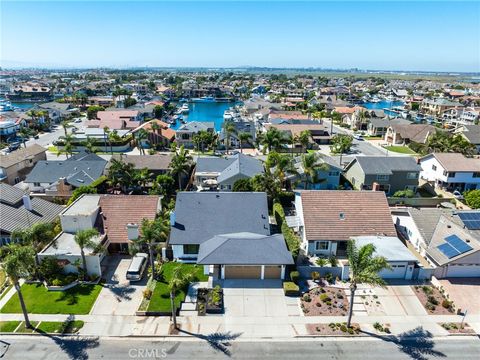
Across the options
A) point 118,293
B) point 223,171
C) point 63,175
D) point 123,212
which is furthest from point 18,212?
point 223,171

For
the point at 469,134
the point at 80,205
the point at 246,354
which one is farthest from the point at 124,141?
the point at 469,134

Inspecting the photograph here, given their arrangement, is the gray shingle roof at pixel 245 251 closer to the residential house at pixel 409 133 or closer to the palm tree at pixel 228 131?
the palm tree at pixel 228 131

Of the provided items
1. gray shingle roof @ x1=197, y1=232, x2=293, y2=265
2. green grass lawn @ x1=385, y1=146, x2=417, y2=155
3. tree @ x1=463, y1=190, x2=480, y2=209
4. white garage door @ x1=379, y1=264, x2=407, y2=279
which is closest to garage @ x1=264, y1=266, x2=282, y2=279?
gray shingle roof @ x1=197, y1=232, x2=293, y2=265

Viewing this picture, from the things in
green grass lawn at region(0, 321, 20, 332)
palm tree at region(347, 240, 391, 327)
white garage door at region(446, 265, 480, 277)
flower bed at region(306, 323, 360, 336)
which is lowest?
green grass lawn at region(0, 321, 20, 332)

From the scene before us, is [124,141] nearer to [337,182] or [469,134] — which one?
Answer: [337,182]

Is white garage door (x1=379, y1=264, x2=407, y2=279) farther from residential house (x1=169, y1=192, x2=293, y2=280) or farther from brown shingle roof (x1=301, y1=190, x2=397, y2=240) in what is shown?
residential house (x1=169, y1=192, x2=293, y2=280)

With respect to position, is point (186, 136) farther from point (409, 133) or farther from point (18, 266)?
point (18, 266)

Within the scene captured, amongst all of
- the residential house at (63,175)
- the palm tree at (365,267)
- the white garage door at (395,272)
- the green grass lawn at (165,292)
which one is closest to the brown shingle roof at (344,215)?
the white garage door at (395,272)

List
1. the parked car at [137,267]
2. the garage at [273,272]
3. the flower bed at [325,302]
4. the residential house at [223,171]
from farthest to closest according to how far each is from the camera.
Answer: the residential house at [223,171]
the garage at [273,272]
the parked car at [137,267]
the flower bed at [325,302]
